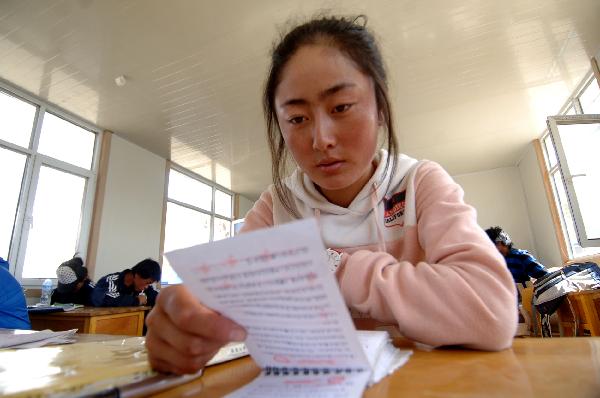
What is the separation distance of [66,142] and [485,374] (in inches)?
191

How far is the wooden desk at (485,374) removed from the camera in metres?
0.30

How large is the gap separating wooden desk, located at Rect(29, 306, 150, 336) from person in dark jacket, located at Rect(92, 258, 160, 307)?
682mm

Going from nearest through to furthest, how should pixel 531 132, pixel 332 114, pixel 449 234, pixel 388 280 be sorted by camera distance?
pixel 388 280, pixel 449 234, pixel 332 114, pixel 531 132

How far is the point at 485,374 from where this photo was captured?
1.13 ft

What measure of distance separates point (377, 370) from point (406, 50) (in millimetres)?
3387

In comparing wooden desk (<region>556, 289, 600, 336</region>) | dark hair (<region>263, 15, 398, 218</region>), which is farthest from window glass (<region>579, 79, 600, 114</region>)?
dark hair (<region>263, 15, 398, 218</region>)

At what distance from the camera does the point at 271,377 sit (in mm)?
383

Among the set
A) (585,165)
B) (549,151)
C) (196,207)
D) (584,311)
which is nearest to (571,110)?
(549,151)

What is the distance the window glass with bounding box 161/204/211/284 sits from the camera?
555 centimetres

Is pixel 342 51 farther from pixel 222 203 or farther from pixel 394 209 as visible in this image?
pixel 222 203

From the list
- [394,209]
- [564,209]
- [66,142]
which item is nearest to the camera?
[394,209]

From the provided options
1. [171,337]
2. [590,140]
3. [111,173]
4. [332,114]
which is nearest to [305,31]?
[332,114]

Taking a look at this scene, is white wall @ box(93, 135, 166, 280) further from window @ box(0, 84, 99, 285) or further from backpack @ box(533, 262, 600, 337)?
backpack @ box(533, 262, 600, 337)

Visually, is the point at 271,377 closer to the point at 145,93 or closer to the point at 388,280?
the point at 388,280
